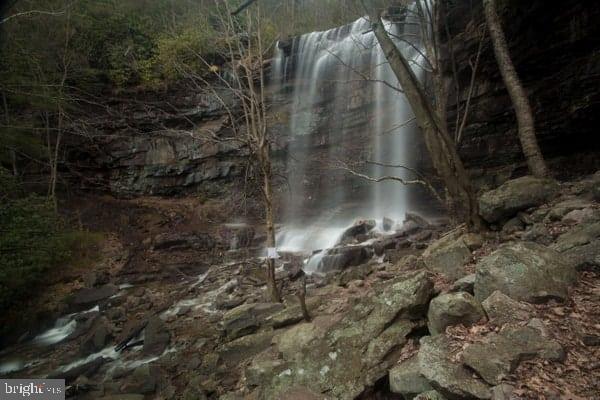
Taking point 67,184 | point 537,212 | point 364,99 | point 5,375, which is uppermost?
point 364,99

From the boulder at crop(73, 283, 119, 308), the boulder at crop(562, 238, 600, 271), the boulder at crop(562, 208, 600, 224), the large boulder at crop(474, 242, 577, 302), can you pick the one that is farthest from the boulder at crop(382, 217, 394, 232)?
the boulder at crop(73, 283, 119, 308)

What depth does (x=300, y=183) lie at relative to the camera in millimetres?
18531

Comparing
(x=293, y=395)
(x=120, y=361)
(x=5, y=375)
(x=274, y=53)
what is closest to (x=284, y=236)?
(x=120, y=361)

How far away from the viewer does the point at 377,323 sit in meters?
3.81

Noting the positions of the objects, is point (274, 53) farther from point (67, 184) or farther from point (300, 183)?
point (67, 184)

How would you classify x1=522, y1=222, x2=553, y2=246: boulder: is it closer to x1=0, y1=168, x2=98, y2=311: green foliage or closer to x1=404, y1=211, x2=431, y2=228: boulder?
x1=404, y1=211, x2=431, y2=228: boulder

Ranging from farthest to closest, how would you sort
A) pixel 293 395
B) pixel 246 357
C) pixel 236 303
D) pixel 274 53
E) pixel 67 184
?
pixel 274 53 → pixel 67 184 → pixel 236 303 → pixel 246 357 → pixel 293 395

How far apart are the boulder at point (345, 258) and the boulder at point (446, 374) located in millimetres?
6158

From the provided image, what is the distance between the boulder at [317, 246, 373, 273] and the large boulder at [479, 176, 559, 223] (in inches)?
157

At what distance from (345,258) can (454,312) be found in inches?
239

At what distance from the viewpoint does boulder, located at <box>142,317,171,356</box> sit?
6441mm

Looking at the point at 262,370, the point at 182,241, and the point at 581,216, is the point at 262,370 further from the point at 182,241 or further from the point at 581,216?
the point at 182,241

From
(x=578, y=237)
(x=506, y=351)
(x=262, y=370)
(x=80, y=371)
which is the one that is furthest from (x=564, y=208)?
(x=80, y=371)

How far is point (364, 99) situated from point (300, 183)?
19.3 feet
